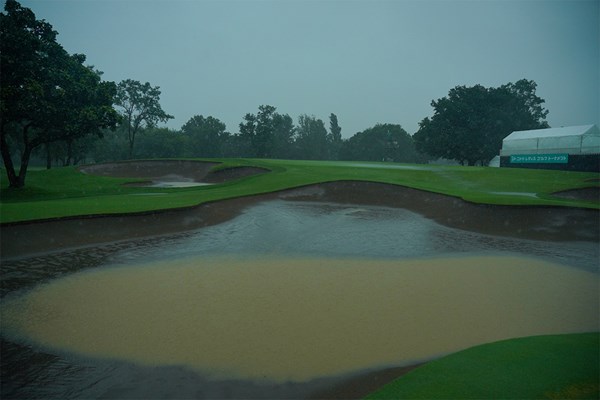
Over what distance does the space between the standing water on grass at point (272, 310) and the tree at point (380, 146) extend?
286ft

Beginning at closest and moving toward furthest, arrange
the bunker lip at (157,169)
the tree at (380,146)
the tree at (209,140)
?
the bunker lip at (157,169) → the tree at (209,140) → the tree at (380,146)

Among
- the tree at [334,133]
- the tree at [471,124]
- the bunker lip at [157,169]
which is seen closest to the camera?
the bunker lip at [157,169]

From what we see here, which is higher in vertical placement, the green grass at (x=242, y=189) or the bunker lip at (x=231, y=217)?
the green grass at (x=242, y=189)

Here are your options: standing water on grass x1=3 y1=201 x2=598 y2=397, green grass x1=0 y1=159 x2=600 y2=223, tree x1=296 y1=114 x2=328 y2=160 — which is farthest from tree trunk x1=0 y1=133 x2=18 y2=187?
tree x1=296 y1=114 x2=328 y2=160

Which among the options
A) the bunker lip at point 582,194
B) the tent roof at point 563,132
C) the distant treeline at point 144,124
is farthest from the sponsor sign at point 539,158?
the bunker lip at point 582,194

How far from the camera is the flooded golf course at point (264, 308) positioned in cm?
475

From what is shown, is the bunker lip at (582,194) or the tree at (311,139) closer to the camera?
the bunker lip at (582,194)

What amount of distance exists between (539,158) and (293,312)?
156 ft

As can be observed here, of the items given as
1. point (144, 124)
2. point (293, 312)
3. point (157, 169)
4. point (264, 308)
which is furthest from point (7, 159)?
point (144, 124)

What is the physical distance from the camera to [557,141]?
42.6 metres

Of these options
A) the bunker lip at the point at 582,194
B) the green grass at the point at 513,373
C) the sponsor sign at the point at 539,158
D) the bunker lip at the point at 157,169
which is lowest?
the green grass at the point at 513,373

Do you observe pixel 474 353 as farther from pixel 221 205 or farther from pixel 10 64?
pixel 10 64

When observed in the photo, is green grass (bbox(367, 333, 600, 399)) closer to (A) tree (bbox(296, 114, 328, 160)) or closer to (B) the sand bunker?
(B) the sand bunker

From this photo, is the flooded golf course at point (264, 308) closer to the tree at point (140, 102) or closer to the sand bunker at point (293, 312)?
the sand bunker at point (293, 312)
